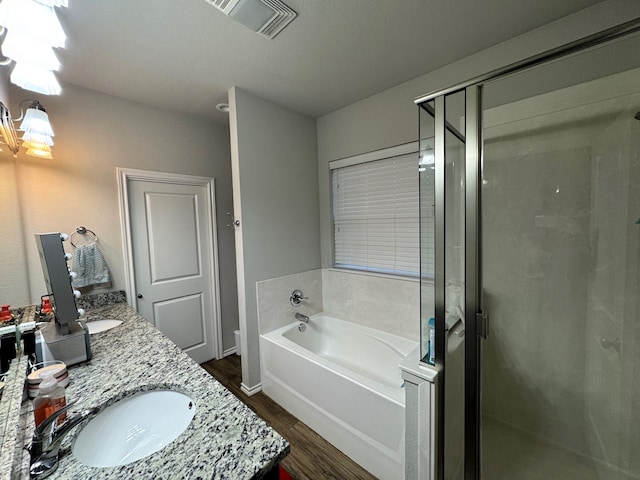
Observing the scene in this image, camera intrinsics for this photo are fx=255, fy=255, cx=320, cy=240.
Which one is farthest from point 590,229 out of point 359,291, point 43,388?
point 43,388

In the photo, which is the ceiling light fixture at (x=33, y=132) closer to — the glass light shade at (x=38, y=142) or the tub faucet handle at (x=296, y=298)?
the glass light shade at (x=38, y=142)

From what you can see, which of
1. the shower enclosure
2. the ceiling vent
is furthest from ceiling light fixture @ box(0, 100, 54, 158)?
the shower enclosure

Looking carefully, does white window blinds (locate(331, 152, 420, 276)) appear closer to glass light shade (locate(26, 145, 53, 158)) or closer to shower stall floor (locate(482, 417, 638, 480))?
shower stall floor (locate(482, 417, 638, 480))

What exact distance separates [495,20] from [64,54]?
8.76ft

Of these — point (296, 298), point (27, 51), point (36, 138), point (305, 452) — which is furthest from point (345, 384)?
point (36, 138)

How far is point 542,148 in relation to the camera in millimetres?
1608

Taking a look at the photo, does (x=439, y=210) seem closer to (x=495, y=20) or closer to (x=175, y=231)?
(x=495, y=20)

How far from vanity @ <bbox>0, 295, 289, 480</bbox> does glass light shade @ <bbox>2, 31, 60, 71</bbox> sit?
1.25 meters

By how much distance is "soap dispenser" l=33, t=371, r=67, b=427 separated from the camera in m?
0.81

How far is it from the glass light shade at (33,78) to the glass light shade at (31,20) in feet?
1.28

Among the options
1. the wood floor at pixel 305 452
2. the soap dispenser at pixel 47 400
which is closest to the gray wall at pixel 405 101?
the wood floor at pixel 305 452

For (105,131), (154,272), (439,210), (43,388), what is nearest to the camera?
(43,388)

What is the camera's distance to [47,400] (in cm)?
83

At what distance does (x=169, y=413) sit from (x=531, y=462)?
2.08 meters
